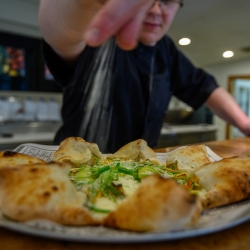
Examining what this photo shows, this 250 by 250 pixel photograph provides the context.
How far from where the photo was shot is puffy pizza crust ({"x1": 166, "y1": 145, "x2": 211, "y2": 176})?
28.2 inches

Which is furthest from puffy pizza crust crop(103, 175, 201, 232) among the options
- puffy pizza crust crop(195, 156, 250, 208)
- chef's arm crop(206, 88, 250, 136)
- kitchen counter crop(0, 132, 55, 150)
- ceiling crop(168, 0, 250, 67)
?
kitchen counter crop(0, 132, 55, 150)

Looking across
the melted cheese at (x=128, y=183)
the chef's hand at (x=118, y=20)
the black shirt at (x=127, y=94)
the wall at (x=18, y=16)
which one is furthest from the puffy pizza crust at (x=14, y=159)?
the wall at (x=18, y=16)

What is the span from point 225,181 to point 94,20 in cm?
37

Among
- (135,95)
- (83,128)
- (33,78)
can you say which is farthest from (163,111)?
(33,78)

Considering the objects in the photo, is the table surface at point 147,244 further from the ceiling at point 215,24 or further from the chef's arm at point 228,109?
the chef's arm at point 228,109

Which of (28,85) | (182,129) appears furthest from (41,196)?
(182,129)

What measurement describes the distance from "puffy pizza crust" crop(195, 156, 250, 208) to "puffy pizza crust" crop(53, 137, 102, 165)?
27cm

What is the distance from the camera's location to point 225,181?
0.52 m

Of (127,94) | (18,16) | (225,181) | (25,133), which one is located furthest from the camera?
(25,133)

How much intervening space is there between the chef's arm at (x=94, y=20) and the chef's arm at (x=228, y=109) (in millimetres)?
985

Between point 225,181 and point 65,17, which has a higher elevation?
point 65,17

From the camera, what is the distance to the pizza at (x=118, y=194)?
36 centimetres

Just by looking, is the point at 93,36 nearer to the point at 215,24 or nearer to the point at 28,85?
the point at 215,24

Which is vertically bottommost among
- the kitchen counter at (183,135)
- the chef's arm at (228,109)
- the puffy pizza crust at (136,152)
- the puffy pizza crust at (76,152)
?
the kitchen counter at (183,135)
